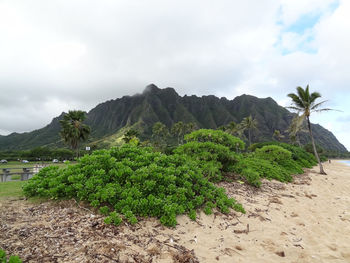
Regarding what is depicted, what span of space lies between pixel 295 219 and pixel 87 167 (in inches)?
260

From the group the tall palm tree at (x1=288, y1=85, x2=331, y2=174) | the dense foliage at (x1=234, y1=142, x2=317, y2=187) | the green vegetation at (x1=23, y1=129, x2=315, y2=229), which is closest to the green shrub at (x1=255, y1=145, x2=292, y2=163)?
the dense foliage at (x1=234, y1=142, x2=317, y2=187)

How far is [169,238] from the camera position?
359cm

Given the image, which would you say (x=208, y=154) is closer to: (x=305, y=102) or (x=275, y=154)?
(x=275, y=154)

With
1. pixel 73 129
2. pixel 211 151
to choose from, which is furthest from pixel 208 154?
pixel 73 129

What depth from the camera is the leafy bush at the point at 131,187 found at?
4.16 meters

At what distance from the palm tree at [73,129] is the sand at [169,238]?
3304cm

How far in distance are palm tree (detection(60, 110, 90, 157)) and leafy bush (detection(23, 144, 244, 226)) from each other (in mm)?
32135

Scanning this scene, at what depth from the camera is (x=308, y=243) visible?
405cm

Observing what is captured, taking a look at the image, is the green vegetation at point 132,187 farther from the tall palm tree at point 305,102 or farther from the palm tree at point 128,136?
the palm tree at point 128,136

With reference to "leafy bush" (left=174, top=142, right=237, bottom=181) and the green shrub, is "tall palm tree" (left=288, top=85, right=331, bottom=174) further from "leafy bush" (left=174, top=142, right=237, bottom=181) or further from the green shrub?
"leafy bush" (left=174, top=142, right=237, bottom=181)

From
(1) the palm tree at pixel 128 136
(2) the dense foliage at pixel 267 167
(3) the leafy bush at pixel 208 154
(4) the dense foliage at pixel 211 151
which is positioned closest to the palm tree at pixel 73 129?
(1) the palm tree at pixel 128 136

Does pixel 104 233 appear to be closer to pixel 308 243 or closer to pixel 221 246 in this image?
pixel 221 246

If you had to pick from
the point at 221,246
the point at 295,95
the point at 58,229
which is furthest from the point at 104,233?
the point at 295,95

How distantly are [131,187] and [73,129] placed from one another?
113 feet
